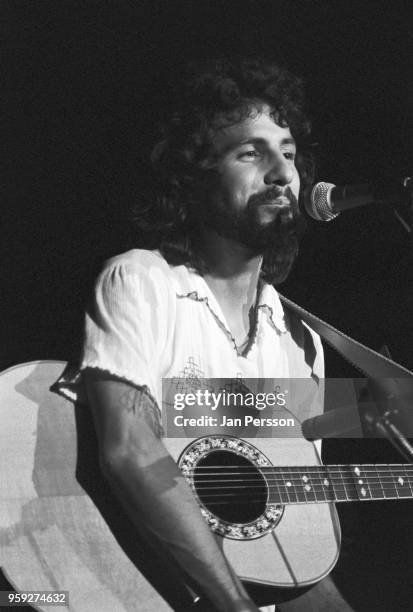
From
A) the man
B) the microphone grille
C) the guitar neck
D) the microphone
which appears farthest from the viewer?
the guitar neck

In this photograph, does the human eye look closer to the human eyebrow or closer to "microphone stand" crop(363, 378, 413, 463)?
the human eyebrow

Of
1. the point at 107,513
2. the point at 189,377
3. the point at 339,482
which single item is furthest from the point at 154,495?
the point at 339,482

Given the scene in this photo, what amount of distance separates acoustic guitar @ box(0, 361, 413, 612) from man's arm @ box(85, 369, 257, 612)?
0.03 metres

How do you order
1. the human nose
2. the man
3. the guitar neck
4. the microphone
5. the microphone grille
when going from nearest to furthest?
the microphone
the microphone grille
the man
the guitar neck
the human nose

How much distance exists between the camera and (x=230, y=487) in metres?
1.55

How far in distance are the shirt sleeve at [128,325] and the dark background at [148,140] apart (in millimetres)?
52

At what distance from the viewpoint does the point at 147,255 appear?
1686 mm

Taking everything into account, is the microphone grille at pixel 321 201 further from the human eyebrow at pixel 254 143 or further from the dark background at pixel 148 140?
the human eyebrow at pixel 254 143

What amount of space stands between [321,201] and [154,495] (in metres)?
0.61

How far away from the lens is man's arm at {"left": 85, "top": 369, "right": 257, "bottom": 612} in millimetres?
1421

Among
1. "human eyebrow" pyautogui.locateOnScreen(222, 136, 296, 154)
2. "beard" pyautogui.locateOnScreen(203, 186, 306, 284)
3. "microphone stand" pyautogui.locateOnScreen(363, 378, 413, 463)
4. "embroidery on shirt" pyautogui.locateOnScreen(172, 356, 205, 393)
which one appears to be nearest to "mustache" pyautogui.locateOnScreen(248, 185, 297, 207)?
"beard" pyautogui.locateOnScreen(203, 186, 306, 284)

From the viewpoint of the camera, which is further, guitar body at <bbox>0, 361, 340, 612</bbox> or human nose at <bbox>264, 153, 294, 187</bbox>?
human nose at <bbox>264, 153, 294, 187</bbox>

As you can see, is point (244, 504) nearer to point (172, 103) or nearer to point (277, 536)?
point (277, 536)

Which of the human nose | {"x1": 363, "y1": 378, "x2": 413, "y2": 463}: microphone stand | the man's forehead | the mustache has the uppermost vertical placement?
the man's forehead
